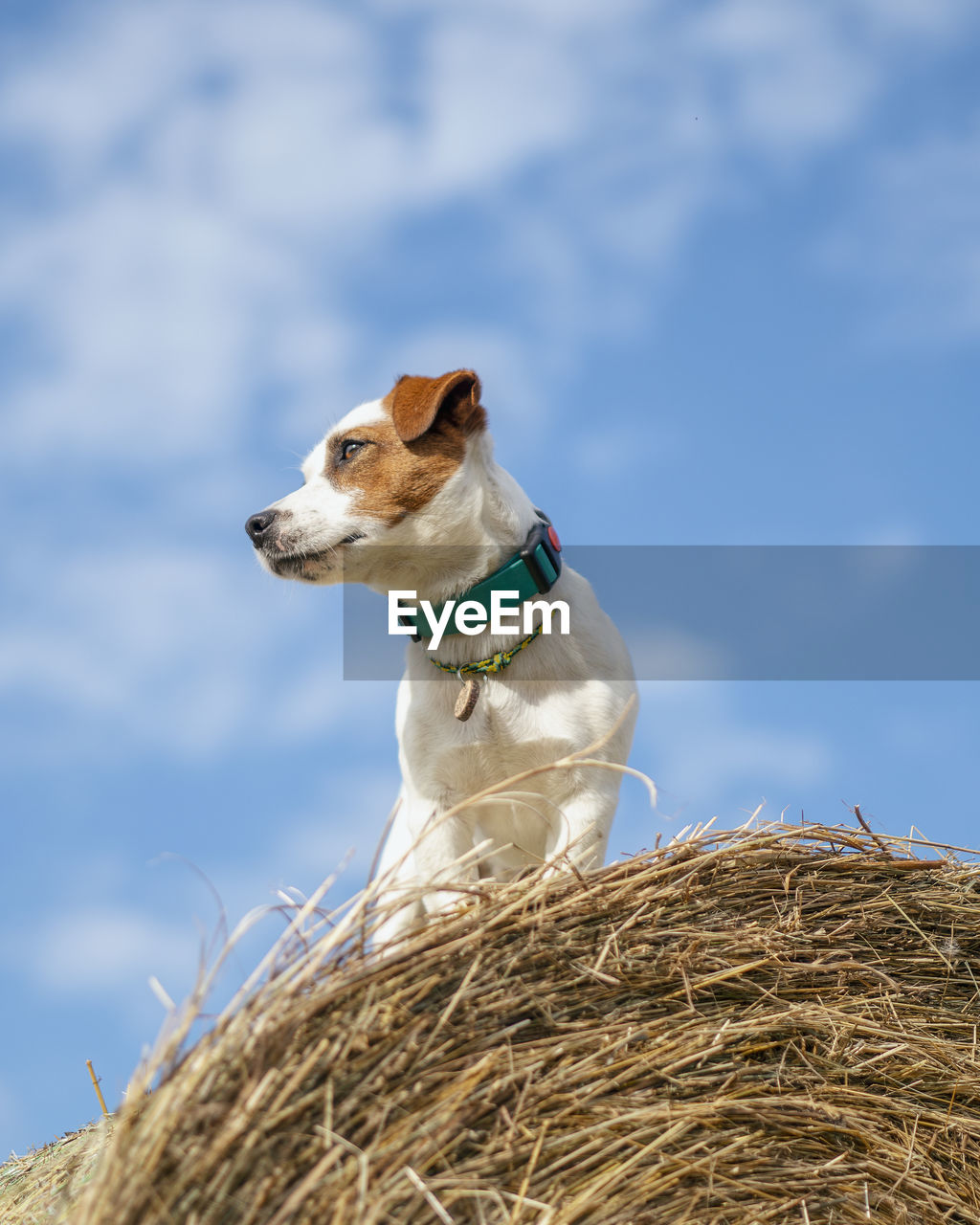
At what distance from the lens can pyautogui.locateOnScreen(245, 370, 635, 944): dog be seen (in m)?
4.01

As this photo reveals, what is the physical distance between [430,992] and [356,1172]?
17.2 inches

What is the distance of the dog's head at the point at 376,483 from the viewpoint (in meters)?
4.06

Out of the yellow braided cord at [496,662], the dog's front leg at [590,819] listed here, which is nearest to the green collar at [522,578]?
the yellow braided cord at [496,662]

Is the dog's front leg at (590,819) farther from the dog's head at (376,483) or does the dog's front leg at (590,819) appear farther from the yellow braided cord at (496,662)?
the dog's head at (376,483)

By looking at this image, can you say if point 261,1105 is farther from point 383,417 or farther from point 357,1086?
point 383,417

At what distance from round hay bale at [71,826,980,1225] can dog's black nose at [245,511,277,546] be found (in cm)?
190

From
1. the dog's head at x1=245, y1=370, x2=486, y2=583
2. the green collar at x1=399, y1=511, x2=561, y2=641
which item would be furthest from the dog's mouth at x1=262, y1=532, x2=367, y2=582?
the green collar at x1=399, y1=511, x2=561, y2=641

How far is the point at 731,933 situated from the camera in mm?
2924

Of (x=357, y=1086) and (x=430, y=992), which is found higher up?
(x=430, y=992)

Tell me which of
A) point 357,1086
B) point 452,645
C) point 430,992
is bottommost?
point 357,1086

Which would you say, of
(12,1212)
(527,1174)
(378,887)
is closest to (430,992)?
(378,887)

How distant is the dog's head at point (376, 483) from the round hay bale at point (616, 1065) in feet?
5.23

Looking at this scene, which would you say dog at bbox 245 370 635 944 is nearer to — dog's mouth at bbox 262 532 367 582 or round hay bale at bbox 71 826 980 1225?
dog's mouth at bbox 262 532 367 582

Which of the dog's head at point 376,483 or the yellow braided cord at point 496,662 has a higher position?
the dog's head at point 376,483
